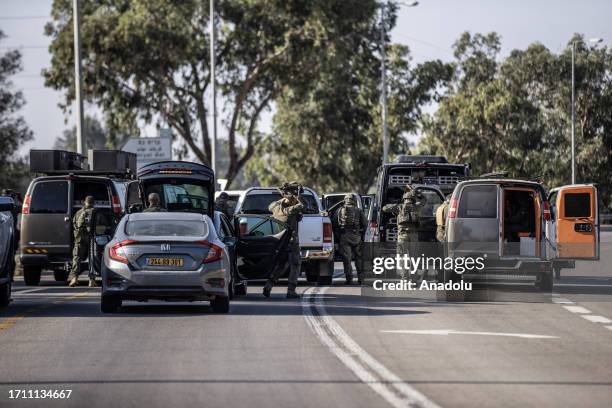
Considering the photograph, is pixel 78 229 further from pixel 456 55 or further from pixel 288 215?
pixel 456 55

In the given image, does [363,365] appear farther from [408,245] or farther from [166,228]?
[408,245]

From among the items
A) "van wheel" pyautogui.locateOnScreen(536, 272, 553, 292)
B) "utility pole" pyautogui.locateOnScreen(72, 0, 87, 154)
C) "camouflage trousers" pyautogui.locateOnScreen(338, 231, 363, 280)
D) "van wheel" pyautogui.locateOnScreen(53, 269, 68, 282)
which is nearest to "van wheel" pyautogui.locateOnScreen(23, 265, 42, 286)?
"van wheel" pyautogui.locateOnScreen(53, 269, 68, 282)

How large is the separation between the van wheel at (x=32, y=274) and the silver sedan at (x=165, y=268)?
916cm

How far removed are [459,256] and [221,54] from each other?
37.4 metres

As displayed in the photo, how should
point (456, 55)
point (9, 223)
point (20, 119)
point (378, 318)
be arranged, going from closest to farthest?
1. point (378, 318)
2. point (9, 223)
3. point (20, 119)
4. point (456, 55)

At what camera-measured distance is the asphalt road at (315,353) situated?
1124 cm

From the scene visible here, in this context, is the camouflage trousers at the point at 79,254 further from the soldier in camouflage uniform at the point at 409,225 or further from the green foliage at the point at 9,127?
the green foliage at the point at 9,127

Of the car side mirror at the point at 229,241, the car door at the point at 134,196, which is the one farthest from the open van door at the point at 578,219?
the car side mirror at the point at 229,241

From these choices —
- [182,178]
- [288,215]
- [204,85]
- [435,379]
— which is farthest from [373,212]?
[204,85]

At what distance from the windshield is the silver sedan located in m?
7.66

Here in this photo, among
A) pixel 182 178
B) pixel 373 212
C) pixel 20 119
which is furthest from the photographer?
pixel 20 119

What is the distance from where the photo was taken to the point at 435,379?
39.9 feet

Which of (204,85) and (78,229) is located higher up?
(204,85)

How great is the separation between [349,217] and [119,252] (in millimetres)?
9749
